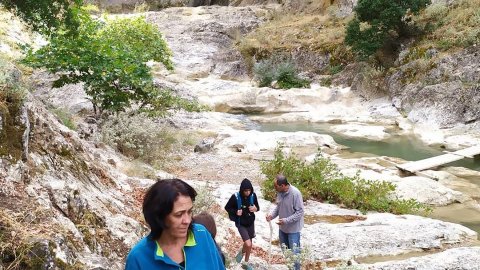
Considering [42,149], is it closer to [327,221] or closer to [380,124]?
[327,221]

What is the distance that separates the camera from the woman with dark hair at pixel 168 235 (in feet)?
6.92

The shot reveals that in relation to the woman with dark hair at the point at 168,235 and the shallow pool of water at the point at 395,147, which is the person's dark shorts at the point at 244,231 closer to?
the woman with dark hair at the point at 168,235

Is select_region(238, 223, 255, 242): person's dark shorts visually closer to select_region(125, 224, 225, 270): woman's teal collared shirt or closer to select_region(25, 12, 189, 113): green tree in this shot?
select_region(125, 224, 225, 270): woman's teal collared shirt

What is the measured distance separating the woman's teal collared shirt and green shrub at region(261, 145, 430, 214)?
7014 mm

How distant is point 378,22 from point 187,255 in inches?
863

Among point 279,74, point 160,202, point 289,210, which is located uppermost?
point 160,202

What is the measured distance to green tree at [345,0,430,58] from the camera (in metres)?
21.7

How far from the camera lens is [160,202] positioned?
2.14 m

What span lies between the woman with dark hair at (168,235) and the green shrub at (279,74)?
72.9 ft

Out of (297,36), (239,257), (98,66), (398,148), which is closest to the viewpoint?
(239,257)

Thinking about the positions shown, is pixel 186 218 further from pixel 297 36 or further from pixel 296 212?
pixel 297 36

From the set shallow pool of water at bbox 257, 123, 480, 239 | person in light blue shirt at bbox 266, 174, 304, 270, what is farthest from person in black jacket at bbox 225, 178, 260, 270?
shallow pool of water at bbox 257, 123, 480, 239

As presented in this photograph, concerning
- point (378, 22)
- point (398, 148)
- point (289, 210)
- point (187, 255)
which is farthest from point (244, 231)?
point (378, 22)

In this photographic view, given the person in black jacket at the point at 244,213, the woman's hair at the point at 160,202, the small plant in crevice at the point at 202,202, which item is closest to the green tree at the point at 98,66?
the small plant in crevice at the point at 202,202
